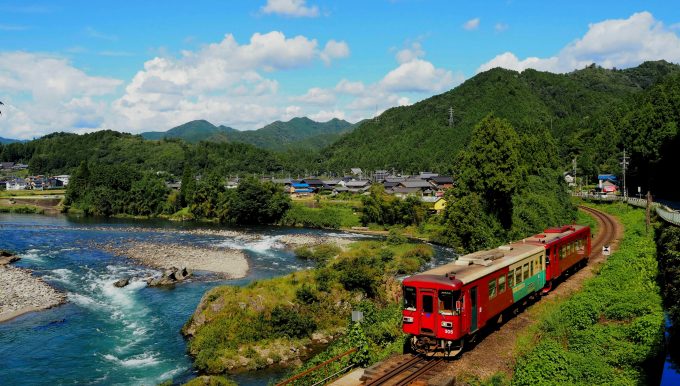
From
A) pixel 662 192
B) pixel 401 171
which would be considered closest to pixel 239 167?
pixel 401 171

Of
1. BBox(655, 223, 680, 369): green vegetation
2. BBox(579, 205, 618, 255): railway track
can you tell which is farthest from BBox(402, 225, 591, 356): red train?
BBox(579, 205, 618, 255): railway track

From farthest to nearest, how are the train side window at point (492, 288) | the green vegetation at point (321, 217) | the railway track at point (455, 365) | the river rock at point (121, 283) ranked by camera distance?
the green vegetation at point (321, 217) → the river rock at point (121, 283) → the train side window at point (492, 288) → the railway track at point (455, 365)

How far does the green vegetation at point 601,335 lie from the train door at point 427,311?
322 cm

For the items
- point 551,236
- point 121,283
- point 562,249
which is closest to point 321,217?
point 121,283

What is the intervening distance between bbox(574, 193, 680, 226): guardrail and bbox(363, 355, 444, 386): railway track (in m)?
23.4

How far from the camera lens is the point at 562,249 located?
29594 millimetres

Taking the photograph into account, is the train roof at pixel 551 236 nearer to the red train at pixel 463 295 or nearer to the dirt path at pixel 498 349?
the red train at pixel 463 295

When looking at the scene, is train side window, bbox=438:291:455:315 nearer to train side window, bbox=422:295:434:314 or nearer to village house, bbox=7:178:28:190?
train side window, bbox=422:295:434:314

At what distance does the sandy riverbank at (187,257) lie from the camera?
50.8m

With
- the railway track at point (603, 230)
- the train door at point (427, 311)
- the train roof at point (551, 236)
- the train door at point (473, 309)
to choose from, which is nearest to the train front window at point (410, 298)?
the train door at point (427, 311)

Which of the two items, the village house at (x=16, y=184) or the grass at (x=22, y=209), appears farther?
the village house at (x=16, y=184)

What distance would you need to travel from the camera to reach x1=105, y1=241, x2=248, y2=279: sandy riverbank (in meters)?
50.8

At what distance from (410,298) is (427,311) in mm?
851

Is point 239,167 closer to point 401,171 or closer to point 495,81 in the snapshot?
point 401,171
